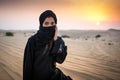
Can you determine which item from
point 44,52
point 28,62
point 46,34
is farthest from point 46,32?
point 28,62

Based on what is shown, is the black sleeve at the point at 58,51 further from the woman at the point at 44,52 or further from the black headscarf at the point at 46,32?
the black headscarf at the point at 46,32

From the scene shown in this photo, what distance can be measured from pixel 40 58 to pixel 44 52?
11 centimetres

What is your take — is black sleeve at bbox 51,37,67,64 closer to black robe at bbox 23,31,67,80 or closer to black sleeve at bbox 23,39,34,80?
black robe at bbox 23,31,67,80

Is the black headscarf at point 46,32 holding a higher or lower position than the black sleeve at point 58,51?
higher

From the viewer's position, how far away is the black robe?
3412 millimetres

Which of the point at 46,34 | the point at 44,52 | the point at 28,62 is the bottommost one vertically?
the point at 28,62

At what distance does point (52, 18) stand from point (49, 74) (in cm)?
85

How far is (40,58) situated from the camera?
3.40 m

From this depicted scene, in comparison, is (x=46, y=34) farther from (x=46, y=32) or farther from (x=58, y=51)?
(x=58, y=51)

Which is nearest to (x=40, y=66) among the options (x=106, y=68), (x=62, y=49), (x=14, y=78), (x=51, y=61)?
(x=51, y=61)

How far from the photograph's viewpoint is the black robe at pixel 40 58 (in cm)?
341

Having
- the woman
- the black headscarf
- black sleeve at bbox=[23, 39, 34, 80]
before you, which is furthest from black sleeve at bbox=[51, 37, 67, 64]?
black sleeve at bbox=[23, 39, 34, 80]

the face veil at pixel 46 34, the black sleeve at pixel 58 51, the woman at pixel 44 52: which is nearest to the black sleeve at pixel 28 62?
the woman at pixel 44 52

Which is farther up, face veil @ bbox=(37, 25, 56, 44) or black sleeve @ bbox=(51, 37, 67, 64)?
face veil @ bbox=(37, 25, 56, 44)
